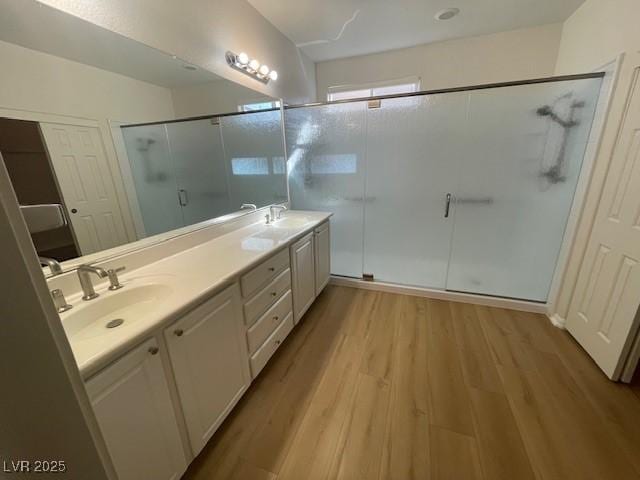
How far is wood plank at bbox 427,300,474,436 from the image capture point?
1.39m

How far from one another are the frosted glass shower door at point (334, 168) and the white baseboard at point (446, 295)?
0.12m

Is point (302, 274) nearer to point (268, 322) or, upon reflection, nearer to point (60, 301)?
point (268, 322)

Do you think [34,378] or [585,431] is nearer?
[34,378]

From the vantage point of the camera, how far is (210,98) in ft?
5.94

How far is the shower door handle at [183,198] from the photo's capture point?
5.38 feet

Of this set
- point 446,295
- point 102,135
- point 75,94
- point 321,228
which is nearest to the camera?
point 75,94

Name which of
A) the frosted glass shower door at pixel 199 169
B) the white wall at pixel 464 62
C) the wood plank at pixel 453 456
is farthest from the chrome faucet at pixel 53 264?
the white wall at pixel 464 62

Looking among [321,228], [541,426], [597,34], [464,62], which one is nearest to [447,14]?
[464,62]

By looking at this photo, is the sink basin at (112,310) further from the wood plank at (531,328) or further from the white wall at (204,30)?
the wood plank at (531,328)

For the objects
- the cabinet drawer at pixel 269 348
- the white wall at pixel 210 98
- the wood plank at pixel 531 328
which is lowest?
the wood plank at pixel 531 328

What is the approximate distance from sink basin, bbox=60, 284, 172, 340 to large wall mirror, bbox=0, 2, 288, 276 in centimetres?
23

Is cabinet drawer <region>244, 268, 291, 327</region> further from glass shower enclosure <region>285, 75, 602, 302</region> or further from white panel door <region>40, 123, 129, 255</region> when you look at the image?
glass shower enclosure <region>285, 75, 602, 302</region>

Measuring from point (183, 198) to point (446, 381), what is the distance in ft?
6.65

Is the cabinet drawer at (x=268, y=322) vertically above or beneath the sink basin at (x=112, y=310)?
beneath
